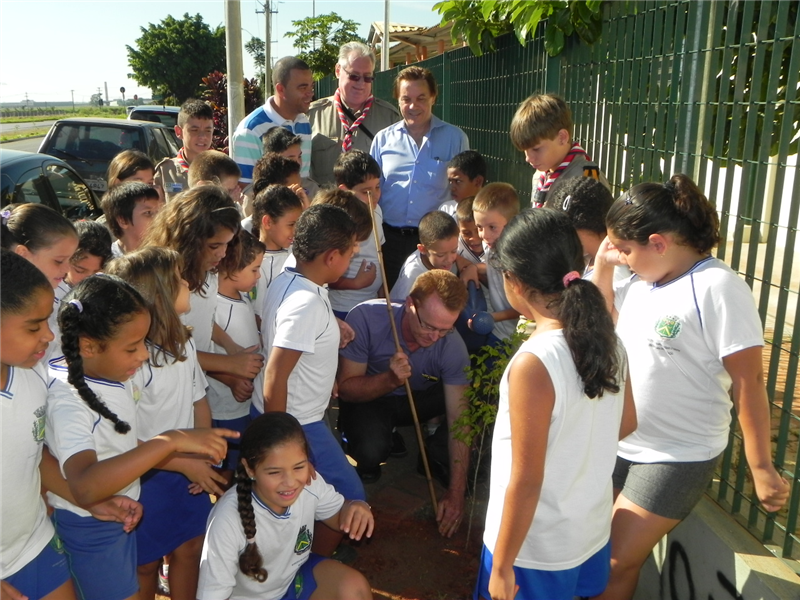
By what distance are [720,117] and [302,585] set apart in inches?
96.4

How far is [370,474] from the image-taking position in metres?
3.99

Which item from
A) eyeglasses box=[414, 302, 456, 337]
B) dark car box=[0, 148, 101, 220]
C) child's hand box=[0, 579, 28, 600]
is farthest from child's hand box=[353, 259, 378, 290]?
dark car box=[0, 148, 101, 220]

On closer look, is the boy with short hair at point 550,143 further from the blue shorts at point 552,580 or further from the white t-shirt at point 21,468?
the white t-shirt at point 21,468

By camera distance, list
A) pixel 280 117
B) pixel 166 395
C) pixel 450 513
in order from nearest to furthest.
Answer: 1. pixel 166 395
2. pixel 450 513
3. pixel 280 117

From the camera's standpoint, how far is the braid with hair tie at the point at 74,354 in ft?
7.24

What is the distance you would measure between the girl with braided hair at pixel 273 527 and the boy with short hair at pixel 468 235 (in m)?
2.07

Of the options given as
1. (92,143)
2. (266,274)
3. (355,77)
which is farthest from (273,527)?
(92,143)

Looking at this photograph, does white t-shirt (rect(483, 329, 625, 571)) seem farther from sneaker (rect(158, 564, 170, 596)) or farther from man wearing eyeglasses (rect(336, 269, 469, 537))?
sneaker (rect(158, 564, 170, 596))

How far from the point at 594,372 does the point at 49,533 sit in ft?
5.80

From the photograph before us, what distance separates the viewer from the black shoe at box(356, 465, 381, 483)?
3.96 m

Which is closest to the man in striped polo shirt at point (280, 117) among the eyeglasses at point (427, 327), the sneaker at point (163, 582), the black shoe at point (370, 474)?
the eyeglasses at point (427, 327)

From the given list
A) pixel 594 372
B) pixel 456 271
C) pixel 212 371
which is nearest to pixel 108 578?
pixel 212 371

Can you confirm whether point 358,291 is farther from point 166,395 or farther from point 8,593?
point 8,593

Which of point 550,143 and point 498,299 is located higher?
point 550,143
